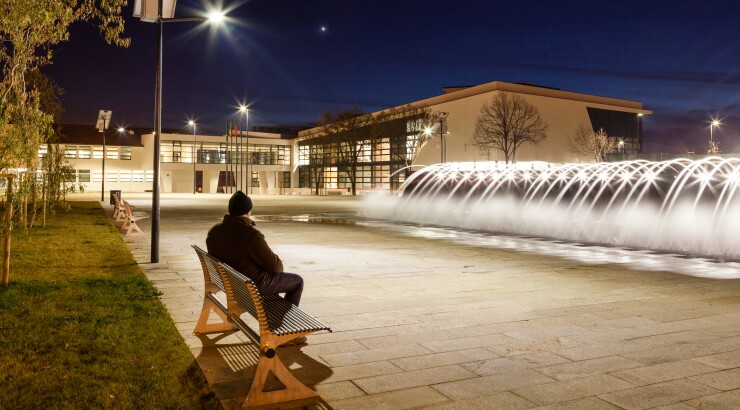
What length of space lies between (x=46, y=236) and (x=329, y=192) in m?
58.5

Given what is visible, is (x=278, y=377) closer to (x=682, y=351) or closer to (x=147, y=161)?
(x=682, y=351)

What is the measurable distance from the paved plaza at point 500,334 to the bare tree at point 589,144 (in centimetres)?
6220

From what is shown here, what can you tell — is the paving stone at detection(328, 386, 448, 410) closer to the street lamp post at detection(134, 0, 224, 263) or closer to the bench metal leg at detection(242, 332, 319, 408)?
the bench metal leg at detection(242, 332, 319, 408)

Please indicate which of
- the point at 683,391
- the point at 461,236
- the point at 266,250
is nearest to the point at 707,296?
the point at 683,391

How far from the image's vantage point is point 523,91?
223 feet

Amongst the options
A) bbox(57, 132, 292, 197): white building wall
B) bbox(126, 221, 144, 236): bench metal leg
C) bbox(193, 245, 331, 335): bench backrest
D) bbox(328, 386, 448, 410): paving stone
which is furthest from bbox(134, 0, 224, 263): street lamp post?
bbox(57, 132, 292, 197): white building wall

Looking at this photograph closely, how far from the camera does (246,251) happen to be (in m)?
5.57

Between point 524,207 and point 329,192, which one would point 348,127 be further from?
point 524,207

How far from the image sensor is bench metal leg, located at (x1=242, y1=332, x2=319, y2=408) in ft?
14.0

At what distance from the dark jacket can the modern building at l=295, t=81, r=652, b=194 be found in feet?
185

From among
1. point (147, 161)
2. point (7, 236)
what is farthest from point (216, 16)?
point (147, 161)

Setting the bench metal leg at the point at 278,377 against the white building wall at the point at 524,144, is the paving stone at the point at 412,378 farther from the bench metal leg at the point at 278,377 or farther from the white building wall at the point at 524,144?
the white building wall at the point at 524,144

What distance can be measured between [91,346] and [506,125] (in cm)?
5954

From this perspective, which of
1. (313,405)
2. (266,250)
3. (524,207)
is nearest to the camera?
(313,405)
